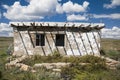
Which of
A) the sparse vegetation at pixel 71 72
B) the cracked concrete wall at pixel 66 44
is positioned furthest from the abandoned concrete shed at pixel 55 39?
the sparse vegetation at pixel 71 72

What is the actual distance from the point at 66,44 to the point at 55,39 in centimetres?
108

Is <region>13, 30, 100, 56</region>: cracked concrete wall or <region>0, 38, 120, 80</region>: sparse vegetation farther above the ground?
<region>13, 30, 100, 56</region>: cracked concrete wall

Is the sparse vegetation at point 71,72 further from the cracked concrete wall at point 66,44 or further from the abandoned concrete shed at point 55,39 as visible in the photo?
the abandoned concrete shed at point 55,39

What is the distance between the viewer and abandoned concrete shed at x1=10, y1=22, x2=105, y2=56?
20109 mm

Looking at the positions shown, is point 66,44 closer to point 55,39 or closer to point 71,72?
point 55,39

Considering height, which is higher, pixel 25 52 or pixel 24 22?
pixel 24 22

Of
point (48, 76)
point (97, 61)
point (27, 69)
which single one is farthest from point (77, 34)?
point (48, 76)

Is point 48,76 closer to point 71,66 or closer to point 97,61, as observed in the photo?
point 71,66

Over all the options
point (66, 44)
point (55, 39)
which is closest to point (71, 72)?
point (66, 44)

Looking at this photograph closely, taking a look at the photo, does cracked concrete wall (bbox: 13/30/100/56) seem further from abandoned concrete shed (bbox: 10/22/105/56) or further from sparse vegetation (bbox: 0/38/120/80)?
sparse vegetation (bbox: 0/38/120/80)

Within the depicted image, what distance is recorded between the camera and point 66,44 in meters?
20.1

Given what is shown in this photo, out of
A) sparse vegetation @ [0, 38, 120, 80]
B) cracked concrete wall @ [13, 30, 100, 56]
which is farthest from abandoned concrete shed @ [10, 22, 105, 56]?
sparse vegetation @ [0, 38, 120, 80]

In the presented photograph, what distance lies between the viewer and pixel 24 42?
20.2 meters

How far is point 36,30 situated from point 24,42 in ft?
4.98
